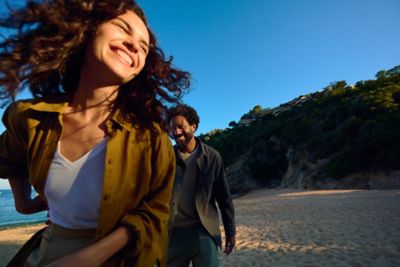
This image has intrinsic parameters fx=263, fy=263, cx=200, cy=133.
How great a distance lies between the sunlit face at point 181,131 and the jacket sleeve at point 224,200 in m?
0.48

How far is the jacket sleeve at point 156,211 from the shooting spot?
1.07 metres

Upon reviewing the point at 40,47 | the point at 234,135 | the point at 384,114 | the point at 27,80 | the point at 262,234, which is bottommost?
the point at 262,234

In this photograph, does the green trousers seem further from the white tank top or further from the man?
the white tank top

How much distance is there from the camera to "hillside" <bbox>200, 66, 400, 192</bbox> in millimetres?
26359

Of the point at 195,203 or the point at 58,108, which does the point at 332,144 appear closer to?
the point at 195,203

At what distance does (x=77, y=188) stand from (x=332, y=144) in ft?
118

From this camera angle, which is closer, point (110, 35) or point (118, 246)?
point (118, 246)

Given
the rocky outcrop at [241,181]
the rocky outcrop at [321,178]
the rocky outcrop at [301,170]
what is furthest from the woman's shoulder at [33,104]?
the rocky outcrop at [241,181]

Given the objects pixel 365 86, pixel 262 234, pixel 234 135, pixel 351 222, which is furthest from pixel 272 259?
pixel 234 135

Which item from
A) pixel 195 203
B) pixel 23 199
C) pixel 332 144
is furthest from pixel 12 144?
pixel 332 144

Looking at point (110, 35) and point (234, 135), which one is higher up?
point (234, 135)

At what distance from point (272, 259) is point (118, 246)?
257 inches

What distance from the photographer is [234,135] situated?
5522cm

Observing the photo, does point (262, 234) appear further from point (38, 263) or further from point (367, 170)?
point (367, 170)
